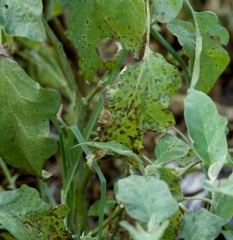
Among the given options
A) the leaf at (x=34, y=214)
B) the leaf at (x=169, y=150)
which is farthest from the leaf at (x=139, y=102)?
the leaf at (x=34, y=214)

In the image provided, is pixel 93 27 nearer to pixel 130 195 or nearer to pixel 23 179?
pixel 130 195

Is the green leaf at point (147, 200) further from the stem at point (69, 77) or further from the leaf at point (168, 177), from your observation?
the stem at point (69, 77)

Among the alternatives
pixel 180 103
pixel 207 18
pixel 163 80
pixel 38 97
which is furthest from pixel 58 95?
pixel 180 103

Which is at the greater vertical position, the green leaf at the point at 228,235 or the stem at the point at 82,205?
the green leaf at the point at 228,235

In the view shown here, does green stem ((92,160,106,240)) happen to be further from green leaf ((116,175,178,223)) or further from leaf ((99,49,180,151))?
green leaf ((116,175,178,223))

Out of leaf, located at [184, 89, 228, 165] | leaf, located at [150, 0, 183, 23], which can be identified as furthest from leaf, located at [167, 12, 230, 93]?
leaf, located at [184, 89, 228, 165]

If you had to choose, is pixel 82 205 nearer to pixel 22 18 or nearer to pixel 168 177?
pixel 168 177
